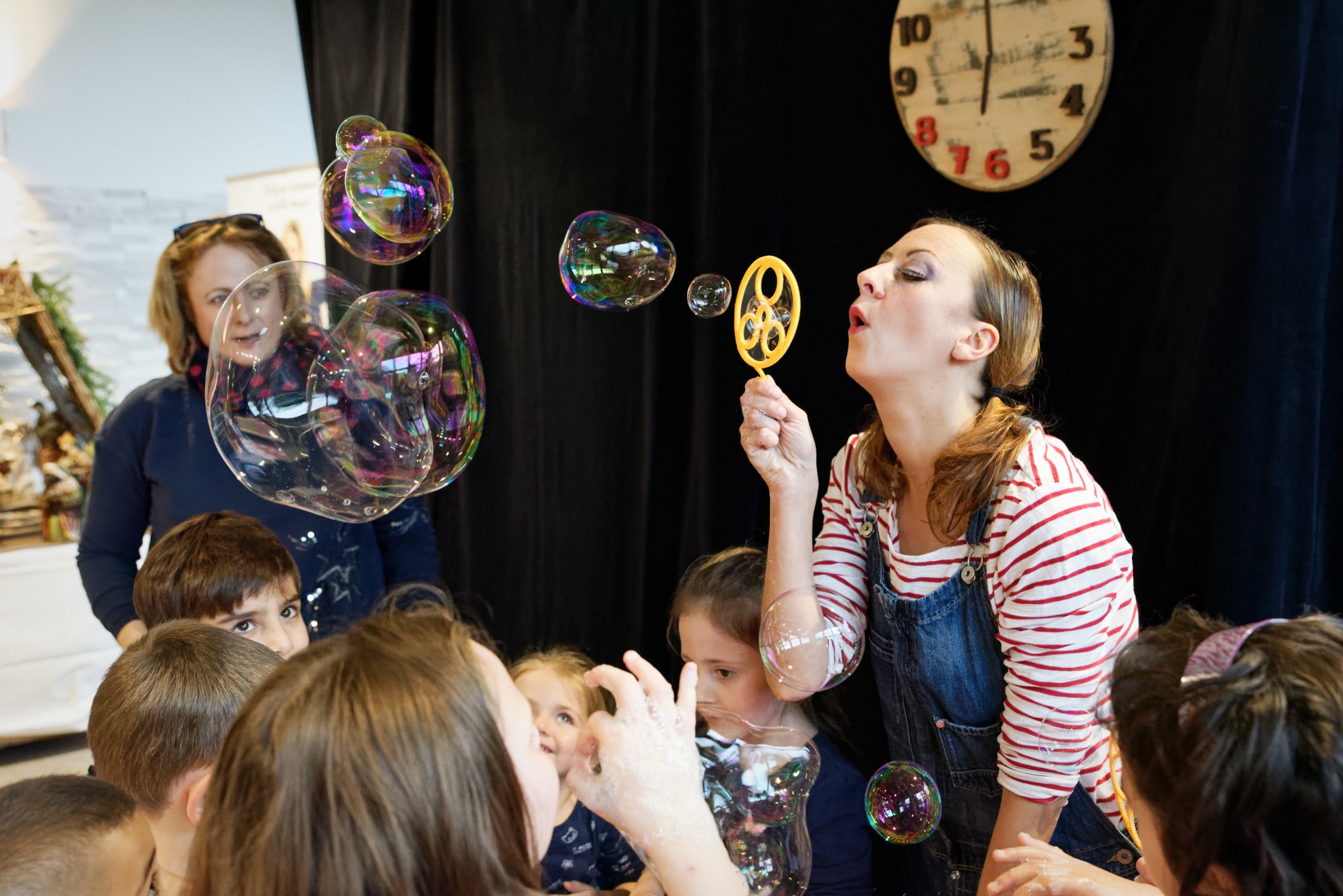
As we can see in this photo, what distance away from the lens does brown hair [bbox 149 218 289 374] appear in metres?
1.82

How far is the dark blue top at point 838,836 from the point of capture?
4.66 ft

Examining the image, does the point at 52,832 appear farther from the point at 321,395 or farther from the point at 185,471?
the point at 185,471

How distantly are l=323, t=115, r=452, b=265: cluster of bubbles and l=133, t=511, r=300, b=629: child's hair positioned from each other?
57cm

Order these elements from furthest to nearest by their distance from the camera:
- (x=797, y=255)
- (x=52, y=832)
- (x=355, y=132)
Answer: (x=797, y=255) → (x=355, y=132) → (x=52, y=832)

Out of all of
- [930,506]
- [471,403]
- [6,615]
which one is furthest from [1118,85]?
[6,615]

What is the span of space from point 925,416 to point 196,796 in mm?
1016

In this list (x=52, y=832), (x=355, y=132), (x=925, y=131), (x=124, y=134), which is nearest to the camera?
(x=52, y=832)

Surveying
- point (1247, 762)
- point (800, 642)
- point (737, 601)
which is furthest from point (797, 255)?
point (1247, 762)

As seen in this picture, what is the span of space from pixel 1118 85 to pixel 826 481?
1041 millimetres

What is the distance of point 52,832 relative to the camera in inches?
37.6

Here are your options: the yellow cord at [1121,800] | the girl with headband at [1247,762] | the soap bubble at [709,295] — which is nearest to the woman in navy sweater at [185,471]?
the soap bubble at [709,295]

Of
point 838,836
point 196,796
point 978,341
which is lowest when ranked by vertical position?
point 838,836

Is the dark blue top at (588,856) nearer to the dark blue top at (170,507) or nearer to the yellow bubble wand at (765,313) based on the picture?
the dark blue top at (170,507)

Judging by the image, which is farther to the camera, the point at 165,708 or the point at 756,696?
the point at 756,696
